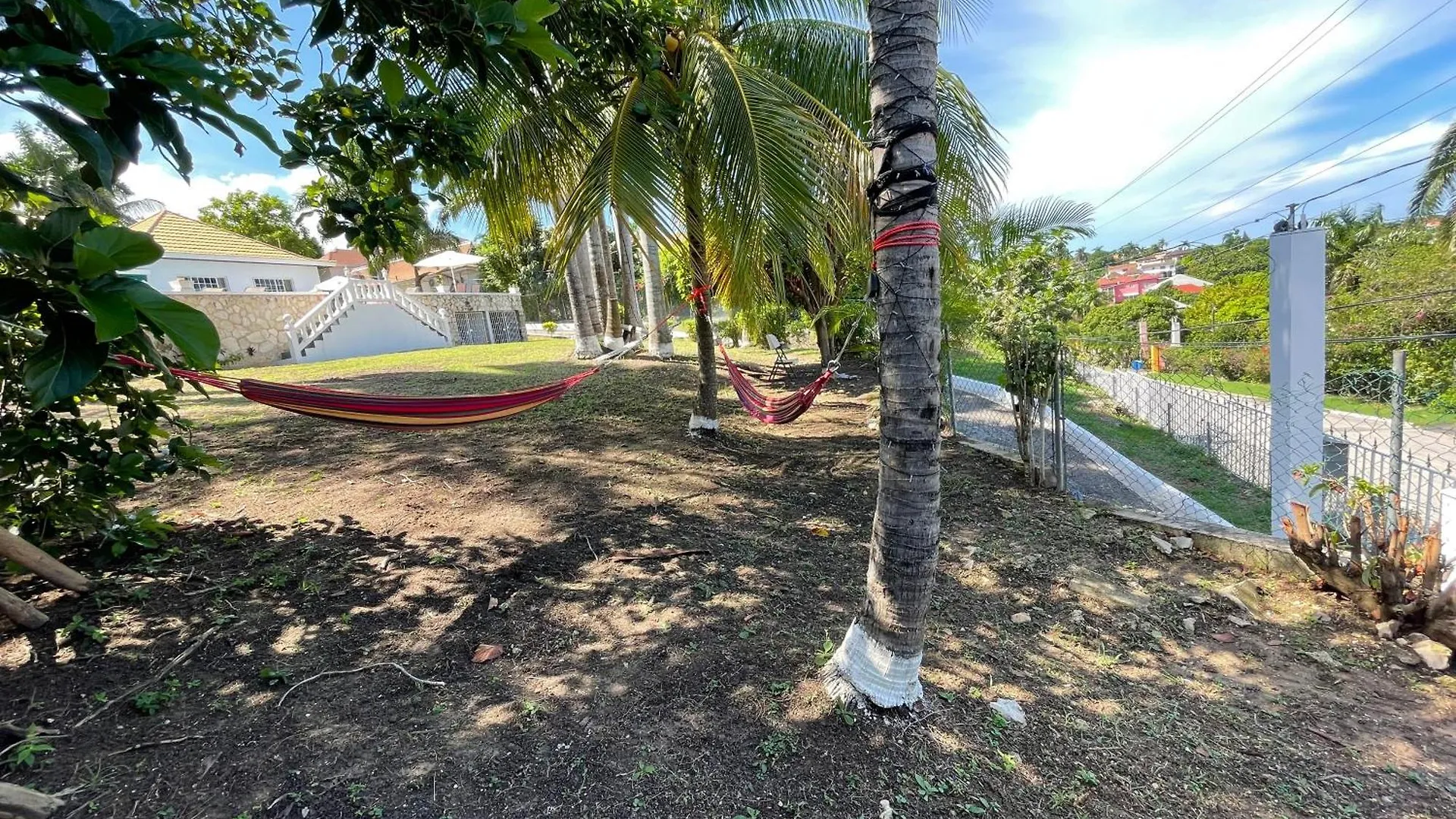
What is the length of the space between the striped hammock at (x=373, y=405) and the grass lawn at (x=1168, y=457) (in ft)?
12.1

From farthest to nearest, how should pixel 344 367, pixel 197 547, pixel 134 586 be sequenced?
pixel 344 367 < pixel 197 547 < pixel 134 586

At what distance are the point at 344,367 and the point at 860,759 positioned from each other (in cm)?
996

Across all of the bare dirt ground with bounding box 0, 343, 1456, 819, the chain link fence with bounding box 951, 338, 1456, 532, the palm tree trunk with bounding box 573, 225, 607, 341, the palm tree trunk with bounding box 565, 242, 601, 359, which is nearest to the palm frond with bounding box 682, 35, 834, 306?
the bare dirt ground with bounding box 0, 343, 1456, 819

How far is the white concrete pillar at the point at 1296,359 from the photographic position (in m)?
2.86

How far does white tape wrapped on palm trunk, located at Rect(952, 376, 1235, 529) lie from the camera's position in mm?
4070

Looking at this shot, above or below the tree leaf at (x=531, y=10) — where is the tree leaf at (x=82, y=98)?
below

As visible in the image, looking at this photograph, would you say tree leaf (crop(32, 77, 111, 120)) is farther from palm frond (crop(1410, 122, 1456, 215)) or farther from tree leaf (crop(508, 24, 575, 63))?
palm frond (crop(1410, 122, 1456, 215))

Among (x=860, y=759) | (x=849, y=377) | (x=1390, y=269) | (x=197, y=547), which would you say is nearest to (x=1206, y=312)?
(x=1390, y=269)

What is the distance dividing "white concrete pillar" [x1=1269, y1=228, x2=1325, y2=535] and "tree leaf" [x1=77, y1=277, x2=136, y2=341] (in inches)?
165

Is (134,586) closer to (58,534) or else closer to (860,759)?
(58,534)

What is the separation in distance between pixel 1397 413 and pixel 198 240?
73.9 ft

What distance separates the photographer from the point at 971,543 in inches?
125

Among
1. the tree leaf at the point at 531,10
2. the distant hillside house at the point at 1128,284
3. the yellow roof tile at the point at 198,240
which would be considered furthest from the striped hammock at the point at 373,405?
the distant hillside house at the point at 1128,284

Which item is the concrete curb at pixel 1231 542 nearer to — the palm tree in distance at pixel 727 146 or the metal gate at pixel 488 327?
the palm tree in distance at pixel 727 146
